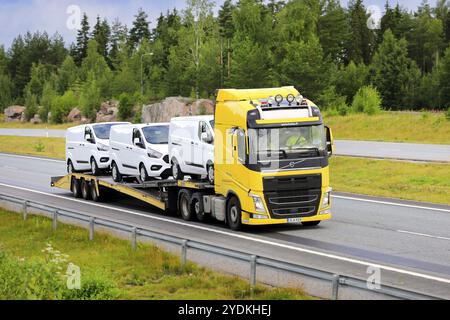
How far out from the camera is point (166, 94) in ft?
304

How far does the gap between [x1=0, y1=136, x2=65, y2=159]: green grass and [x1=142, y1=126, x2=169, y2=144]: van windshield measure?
27.5 meters

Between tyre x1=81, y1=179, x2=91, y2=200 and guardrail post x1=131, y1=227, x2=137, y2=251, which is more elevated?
guardrail post x1=131, y1=227, x2=137, y2=251

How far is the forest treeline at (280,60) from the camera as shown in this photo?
73.8 m

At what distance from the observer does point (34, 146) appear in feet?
205

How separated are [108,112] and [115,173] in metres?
65.5

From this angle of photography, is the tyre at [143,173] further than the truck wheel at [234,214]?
Yes

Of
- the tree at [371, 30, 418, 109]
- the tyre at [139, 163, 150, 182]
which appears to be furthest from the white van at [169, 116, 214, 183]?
the tree at [371, 30, 418, 109]

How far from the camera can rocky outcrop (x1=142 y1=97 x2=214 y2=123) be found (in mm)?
70375

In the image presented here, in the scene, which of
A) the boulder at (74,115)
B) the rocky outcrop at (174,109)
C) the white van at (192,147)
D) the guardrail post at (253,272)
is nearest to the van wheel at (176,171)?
the white van at (192,147)

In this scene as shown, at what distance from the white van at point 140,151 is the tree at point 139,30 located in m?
123

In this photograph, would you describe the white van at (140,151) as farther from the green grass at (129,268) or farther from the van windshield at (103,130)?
the green grass at (129,268)

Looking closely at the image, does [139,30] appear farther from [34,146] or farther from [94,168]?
[94,168]

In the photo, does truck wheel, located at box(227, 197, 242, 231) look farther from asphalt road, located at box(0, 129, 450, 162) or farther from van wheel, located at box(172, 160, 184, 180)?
asphalt road, located at box(0, 129, 450, 162)
